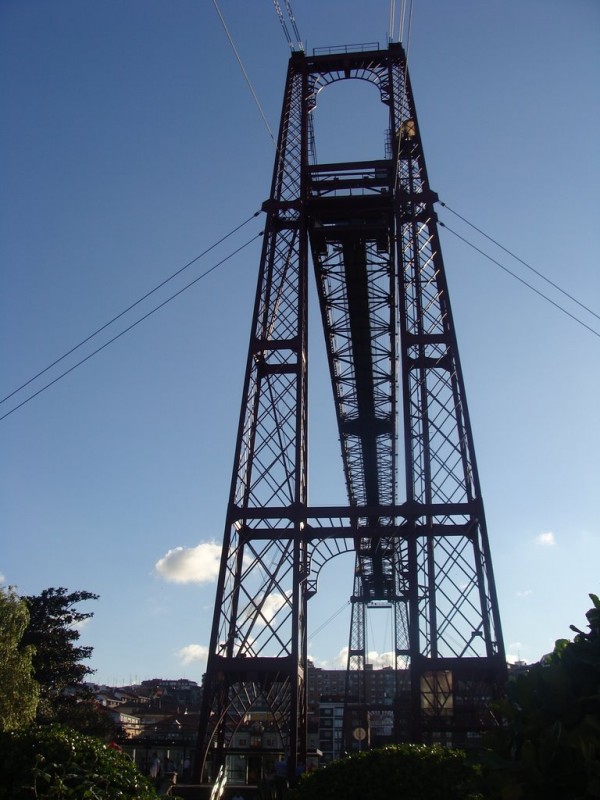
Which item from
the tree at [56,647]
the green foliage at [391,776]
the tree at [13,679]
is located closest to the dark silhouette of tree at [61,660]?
the tree at [56,647]

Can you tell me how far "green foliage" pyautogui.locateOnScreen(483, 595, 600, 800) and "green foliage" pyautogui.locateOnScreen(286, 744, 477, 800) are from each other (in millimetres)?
3434

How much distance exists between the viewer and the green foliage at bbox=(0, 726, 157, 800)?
16.2ft

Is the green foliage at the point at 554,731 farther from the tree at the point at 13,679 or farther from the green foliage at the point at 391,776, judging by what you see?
the tree at the point at 13,679

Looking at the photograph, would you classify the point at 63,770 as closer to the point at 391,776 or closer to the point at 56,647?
the point at 391,776

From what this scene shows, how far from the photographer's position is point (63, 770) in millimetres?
5098

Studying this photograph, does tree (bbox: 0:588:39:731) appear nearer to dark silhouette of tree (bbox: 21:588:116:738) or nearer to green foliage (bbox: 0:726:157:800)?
dark silhouette of tree (bbox: 21:588:116:738)

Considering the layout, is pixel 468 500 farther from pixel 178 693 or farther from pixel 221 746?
pixel 178 693

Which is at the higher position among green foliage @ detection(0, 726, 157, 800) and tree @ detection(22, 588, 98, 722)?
tree @ detection(22, 588, 98, 722)

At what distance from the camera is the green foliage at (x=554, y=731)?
3814 millimetres

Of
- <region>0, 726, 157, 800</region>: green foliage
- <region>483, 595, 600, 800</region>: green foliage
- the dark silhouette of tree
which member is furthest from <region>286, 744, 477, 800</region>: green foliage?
the dark silhouette of tree

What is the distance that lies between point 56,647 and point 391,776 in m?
25.2

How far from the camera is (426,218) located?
18.4 meters

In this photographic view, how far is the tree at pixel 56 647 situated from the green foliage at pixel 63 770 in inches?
996

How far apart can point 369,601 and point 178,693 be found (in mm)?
68835
